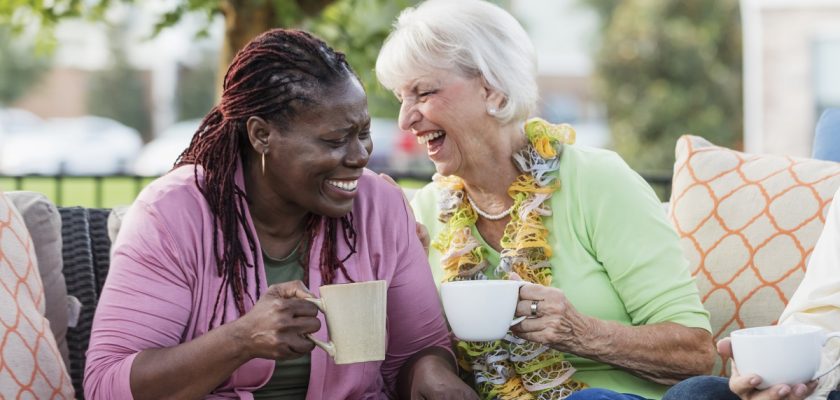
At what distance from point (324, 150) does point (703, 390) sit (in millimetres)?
952

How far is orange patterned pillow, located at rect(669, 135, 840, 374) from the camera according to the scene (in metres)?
3.04

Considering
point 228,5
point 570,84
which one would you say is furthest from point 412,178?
point 570,84

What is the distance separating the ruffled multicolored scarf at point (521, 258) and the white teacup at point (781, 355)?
780mm

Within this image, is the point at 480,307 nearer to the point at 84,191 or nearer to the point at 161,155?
the point at 84,191

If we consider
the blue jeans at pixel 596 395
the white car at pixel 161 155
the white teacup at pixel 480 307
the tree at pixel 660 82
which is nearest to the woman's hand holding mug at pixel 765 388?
the blue jeans at pixel 596 395

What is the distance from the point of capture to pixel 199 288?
99.8 inches

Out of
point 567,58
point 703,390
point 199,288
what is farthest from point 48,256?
point 567,58

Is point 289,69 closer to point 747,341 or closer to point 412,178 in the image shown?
point 747,341

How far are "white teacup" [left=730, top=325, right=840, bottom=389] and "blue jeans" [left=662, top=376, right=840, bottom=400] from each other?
0.61 feet

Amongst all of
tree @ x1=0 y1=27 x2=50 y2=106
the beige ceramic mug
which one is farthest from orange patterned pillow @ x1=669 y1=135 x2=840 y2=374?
tree @ x1=0 y1=27 x2=50 y2=106

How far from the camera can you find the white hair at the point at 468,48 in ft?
9.53

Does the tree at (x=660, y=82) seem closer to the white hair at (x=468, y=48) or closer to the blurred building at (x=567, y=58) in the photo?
the blurred building at (x=567, y=58)

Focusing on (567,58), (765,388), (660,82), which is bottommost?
(567,58)

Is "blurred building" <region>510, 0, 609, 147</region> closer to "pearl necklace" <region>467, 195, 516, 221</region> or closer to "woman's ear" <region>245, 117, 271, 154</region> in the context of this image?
"pearl necklace" <region>467, 195, 516, 221</region>
